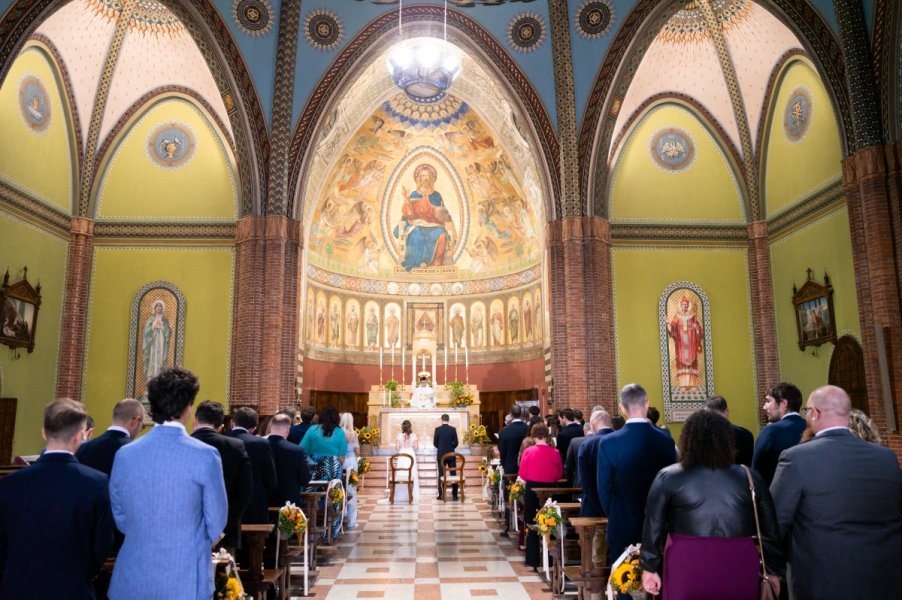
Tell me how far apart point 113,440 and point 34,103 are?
13.5m

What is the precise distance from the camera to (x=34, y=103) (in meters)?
15.2

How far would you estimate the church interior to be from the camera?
1507 centimetres

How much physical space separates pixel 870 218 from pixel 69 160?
55.2ft

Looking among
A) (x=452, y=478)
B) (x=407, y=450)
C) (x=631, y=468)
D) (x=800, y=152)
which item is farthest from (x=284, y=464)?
(x=800, y=152)

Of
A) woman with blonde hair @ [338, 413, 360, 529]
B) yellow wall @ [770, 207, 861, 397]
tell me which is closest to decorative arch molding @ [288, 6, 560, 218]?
yellow wall @ [770, 207, 861, 397]

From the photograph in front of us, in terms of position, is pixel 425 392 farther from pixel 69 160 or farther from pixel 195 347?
pixel 69 160

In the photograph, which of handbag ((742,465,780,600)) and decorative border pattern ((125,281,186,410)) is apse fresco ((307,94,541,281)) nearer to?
decorative border pattern ((125,281,186,410))

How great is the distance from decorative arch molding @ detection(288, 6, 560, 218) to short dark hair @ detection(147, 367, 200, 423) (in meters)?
13.1

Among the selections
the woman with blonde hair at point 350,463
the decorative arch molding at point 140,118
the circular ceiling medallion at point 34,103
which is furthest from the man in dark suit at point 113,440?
→ the decorative arch molding at point 140,118

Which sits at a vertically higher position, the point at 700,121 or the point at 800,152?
the point at 700,121

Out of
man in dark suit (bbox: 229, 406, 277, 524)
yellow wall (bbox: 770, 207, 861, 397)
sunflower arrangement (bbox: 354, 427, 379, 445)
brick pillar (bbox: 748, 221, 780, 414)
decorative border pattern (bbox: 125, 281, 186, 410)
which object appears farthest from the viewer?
sunflower arrangement (bbox: 354, 427, 379, 445)

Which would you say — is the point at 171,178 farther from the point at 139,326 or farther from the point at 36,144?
the point at 139,326

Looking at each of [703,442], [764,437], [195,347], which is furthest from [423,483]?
[703,442]

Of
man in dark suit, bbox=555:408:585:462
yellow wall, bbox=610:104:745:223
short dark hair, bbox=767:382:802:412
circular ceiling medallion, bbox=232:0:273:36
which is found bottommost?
man in dark suit, bbox=555:408:585:462
